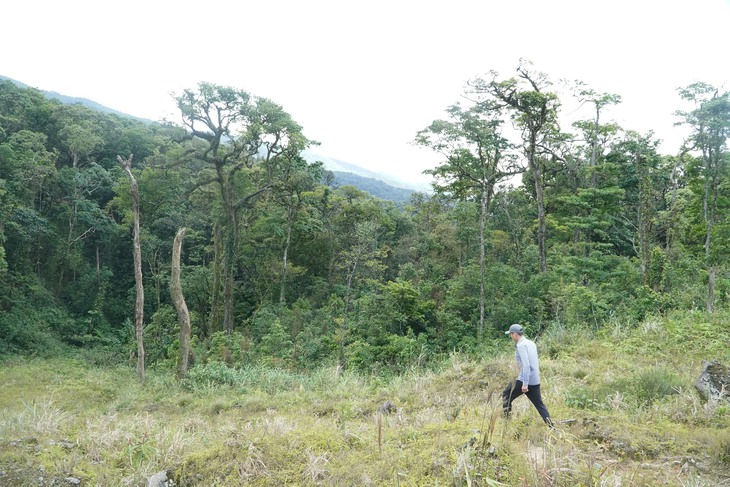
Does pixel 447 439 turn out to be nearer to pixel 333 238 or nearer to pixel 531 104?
pixel 531 104

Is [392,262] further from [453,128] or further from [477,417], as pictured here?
[477,417]

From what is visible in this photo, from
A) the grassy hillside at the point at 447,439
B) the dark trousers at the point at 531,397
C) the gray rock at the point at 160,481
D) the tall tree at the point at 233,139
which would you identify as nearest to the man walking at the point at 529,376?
the dark trousers at the point at 531,397

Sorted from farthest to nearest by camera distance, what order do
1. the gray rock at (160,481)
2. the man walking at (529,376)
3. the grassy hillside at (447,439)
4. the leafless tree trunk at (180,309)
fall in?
the leafless tree trunk at (180,309)
the man walking at (529,376)
the gray rock at (160,481)
the grassy hillside at (447,439)

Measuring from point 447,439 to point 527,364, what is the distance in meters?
1.37

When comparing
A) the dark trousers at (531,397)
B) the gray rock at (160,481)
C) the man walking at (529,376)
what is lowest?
the gray rock at (160,481)

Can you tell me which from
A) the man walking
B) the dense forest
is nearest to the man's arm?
the man walking

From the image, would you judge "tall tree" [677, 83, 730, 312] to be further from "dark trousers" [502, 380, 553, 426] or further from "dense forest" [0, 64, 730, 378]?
"dark trousers" [502, 380, 553, 426]

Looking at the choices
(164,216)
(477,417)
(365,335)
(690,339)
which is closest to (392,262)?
(365,335)

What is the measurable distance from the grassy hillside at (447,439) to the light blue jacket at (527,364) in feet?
1.52

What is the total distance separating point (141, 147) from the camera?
30641 millimetres

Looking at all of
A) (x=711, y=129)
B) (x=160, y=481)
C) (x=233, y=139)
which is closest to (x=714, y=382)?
(x=160, y=481)

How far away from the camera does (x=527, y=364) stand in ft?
16.9

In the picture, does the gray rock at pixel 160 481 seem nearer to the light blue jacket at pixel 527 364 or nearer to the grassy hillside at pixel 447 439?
the grassy hillside at pixel 447 439

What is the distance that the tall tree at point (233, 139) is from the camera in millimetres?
17188
